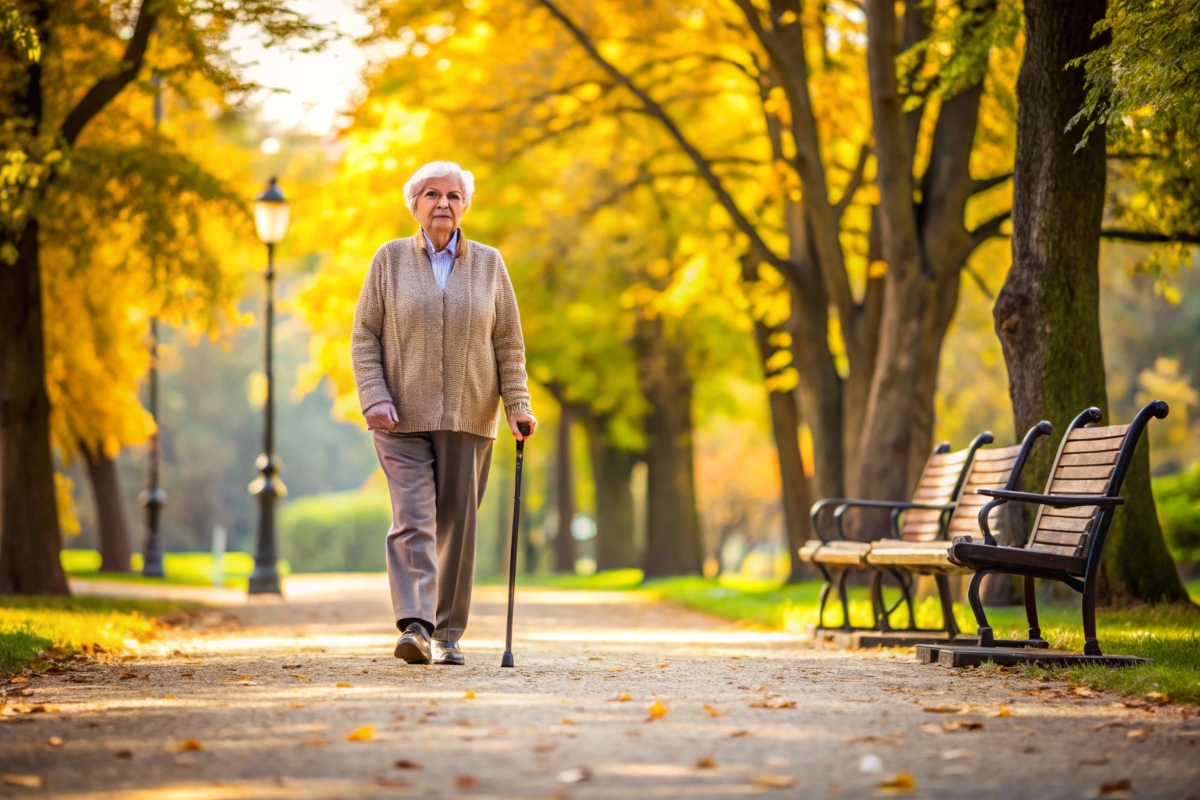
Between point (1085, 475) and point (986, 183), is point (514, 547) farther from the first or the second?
point (986, 183)

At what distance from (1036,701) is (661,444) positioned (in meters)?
21.0

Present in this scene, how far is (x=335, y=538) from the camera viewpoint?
50250mm

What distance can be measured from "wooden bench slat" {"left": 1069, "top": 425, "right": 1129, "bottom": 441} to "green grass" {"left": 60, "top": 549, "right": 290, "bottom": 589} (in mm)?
13057

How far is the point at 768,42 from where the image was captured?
15781mm

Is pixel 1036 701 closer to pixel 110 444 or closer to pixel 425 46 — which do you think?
pixel 425 46

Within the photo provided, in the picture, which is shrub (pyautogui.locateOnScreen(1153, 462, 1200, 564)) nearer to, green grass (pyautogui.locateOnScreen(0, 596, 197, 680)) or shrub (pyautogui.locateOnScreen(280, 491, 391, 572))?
green grass (pyautogui.locateOnScreen(0, 596, 197, 680))

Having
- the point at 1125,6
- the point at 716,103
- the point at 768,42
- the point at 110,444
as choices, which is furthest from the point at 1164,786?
the point at 110,444

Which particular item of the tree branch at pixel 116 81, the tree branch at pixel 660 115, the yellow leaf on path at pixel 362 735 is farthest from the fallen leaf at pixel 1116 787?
the tree branch at pixel 660 115

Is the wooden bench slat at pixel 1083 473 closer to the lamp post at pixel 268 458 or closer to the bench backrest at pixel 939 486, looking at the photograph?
the bench backrest at pixel 939 486

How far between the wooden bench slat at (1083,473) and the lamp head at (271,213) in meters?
12.3

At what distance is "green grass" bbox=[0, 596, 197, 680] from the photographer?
28.4 feet

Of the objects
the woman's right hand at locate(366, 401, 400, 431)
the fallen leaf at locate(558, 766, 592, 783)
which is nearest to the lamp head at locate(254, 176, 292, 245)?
the woman's right hand at locate(366, 401, 400, 431)

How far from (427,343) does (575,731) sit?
3126 mm

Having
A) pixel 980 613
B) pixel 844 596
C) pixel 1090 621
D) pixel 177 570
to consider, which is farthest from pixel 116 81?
pixel 177 570
